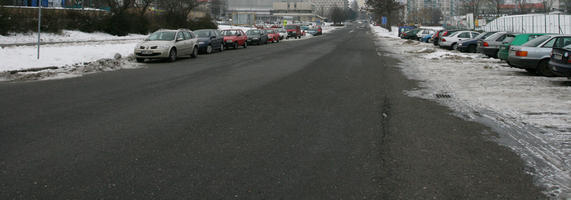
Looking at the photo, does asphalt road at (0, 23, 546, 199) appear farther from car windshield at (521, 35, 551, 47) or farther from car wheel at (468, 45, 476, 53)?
car wheel at (468, 45, 476, 53)

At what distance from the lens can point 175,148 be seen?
19.2 ft

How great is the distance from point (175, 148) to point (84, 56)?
50.7 feet

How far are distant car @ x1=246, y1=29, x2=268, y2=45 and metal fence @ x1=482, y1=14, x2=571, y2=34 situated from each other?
23.1m

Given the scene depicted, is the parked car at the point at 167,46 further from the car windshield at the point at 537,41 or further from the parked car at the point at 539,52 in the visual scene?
the car windshield at the point at 537,41

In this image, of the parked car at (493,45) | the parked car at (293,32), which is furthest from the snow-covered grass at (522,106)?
the parked car at (293,32)

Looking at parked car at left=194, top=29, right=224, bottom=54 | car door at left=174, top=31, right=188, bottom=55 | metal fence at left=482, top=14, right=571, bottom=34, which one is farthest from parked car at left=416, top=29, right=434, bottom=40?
car door at left=174, top=31, right=188, bottom=55

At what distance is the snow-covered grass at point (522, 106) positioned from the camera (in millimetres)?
5480

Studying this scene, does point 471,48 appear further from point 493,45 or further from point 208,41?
point 208,41

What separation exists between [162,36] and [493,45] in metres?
15.2

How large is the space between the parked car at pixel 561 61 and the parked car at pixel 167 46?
46.4ft

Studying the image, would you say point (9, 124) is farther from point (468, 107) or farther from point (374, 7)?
point (374, 7)

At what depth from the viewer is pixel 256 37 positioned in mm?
38594

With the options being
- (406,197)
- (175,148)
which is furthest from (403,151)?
(175,148)

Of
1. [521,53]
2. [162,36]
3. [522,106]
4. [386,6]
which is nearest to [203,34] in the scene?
[162,36]
